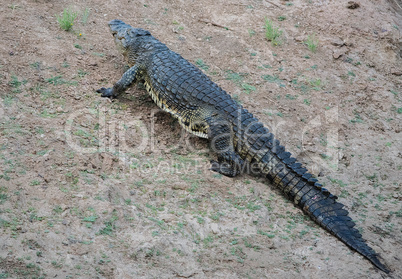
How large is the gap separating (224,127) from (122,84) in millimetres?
1828

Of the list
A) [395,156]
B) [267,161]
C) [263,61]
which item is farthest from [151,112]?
[395,156]

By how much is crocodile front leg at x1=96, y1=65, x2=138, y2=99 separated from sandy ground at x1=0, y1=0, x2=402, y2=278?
15cm

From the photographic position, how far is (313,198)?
4.63 metres

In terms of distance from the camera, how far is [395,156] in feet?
19.1

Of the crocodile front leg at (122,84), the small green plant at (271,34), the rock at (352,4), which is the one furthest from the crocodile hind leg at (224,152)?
the rock at (352,4)

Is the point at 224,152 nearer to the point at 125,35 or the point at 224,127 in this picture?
the point at 224,127

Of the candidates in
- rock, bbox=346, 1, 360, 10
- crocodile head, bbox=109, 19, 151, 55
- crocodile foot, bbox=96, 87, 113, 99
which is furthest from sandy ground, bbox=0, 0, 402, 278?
crocodile head, bbox=109, 19, 151, 55

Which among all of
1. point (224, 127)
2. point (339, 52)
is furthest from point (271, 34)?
point (224, 127)

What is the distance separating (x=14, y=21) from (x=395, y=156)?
6429mm

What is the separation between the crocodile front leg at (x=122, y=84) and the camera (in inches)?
231

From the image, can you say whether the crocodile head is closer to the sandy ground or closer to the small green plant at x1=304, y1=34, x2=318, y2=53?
the sandy ground

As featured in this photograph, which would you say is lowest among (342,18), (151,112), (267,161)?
(151,112)

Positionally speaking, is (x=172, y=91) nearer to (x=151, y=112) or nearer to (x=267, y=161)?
(x=151, y=112)

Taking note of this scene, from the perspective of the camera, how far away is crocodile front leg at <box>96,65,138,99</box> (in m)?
5.87
